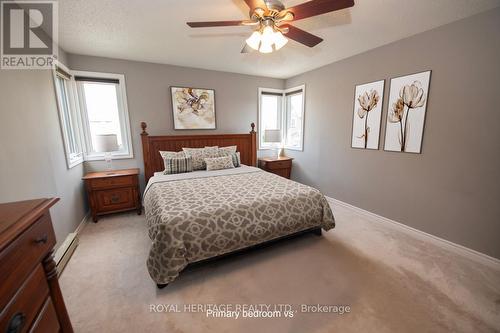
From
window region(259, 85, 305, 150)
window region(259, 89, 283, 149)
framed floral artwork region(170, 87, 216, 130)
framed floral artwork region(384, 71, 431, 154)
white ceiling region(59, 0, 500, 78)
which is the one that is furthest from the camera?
window region(259, 89, 283, 149)

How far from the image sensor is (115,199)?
3.09 m

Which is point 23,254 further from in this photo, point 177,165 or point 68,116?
point 68,116

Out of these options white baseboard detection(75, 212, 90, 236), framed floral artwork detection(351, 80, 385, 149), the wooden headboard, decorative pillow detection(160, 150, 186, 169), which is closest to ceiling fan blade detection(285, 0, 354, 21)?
framed floral artwork detection(351, 80, 385, 149)

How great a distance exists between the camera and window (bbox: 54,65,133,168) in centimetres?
293

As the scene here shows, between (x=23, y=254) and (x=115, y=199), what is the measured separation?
2.64 metres

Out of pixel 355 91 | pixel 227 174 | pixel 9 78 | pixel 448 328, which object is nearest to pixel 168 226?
pixel 227 174

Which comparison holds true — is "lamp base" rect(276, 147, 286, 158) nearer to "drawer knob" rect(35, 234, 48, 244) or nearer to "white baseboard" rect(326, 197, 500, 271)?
"white baseboard" rect(326, 197, 500, 271)

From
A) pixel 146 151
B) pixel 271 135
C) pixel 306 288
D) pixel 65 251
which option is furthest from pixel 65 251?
pixel 271 135

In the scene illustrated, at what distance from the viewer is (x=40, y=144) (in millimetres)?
1987

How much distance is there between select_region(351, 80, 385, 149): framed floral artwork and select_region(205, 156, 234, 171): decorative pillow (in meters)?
2.02

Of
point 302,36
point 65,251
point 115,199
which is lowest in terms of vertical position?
point 65,251

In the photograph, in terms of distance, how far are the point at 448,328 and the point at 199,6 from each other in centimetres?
318

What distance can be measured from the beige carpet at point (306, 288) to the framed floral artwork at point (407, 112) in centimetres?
121

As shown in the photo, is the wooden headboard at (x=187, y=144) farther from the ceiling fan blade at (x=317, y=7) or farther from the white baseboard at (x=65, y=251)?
the ceiling fan blade at (x=317, y=7)
